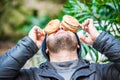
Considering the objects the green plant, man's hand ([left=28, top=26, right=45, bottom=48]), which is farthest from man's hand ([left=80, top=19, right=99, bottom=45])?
the green plant

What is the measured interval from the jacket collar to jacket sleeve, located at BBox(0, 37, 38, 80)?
0.14 m

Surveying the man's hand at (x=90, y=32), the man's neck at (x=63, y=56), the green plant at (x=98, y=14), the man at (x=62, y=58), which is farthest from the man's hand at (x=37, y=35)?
the green plant at (x=98, y=14)

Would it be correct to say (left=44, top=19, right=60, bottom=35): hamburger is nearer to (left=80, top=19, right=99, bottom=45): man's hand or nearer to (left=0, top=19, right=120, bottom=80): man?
(left=0, top=19, right=120, bottom=80): man

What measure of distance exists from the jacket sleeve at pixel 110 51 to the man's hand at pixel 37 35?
13.1 inches

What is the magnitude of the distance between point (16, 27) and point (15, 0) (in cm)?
56

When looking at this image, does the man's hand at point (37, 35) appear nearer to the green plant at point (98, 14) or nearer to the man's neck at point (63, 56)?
the man's neck at point (63, 56)

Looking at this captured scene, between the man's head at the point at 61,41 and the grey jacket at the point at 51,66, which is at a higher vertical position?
the man's head at the point at 61,41

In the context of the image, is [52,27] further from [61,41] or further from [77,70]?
[77,70]

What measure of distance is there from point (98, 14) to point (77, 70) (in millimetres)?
798

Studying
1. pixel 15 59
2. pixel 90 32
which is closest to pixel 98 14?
pixel 90 32

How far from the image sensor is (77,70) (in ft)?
8.52

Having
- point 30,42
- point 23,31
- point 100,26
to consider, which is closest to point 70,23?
point 30,42

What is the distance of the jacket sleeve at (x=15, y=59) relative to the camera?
100 inches

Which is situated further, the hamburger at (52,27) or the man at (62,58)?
the hamburger at (52,27)
